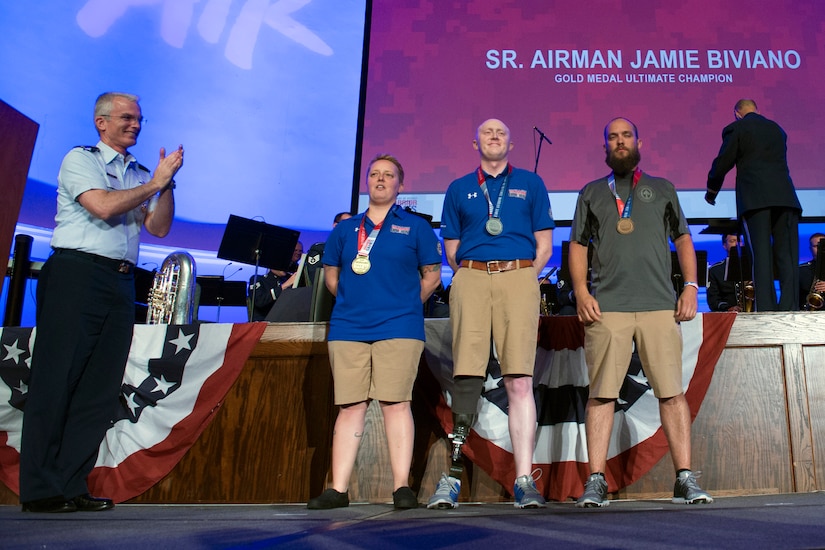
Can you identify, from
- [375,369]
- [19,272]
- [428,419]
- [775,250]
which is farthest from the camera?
[19,272]

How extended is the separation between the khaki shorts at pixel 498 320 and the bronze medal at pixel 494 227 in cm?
17

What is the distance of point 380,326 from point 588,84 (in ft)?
15.5

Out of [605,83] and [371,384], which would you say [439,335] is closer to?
[371,384]

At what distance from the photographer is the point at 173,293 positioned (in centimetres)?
392

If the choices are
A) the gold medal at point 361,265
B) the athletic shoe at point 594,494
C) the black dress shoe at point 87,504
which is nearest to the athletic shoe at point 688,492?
the athletic shoe at point 594,494

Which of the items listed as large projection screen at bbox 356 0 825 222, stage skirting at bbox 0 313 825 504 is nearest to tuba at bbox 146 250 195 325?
stage skirting at bbox 0 313 825 504

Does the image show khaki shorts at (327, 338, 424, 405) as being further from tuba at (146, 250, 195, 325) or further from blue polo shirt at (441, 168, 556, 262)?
tuba at (146, 250, 195, 325)

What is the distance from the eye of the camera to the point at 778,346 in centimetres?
330

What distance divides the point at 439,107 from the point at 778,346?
4179 mm

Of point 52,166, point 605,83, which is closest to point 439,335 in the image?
point 605,83

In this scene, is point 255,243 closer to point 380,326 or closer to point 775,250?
point 380,326

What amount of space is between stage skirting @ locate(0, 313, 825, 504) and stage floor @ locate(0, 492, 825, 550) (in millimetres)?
652

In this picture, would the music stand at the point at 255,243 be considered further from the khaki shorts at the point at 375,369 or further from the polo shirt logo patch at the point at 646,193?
the polo shirt logo patch at the point at 646,193

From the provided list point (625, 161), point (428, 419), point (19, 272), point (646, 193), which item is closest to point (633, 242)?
point (646, 193)
